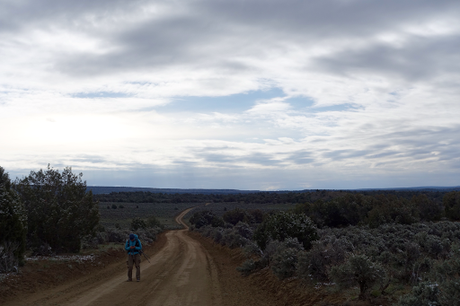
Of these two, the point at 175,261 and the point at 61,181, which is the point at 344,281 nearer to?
the point at 175,261

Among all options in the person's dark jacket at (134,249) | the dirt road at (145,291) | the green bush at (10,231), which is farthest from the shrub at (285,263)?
the green bush at (10,231)

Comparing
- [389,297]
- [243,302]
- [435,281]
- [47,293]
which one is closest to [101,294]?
[47,293]

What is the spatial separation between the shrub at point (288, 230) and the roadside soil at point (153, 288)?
7.41ft

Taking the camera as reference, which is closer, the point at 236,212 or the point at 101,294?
the point at 101,294

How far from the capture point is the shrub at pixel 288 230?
1598cm

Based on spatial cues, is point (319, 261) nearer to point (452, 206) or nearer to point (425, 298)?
point (425, 298)

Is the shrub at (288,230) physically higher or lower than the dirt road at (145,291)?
higher

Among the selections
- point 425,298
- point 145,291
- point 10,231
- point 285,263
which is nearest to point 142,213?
point 10,231

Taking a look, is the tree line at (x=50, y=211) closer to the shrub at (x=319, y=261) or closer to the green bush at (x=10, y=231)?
the green bush at (x=10, y=231)

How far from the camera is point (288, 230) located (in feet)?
53.7

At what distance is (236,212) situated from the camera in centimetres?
4912

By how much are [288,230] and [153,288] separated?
7.38m

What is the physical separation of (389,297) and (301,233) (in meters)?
8.62

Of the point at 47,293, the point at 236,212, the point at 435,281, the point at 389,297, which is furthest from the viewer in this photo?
the point at 236,212
